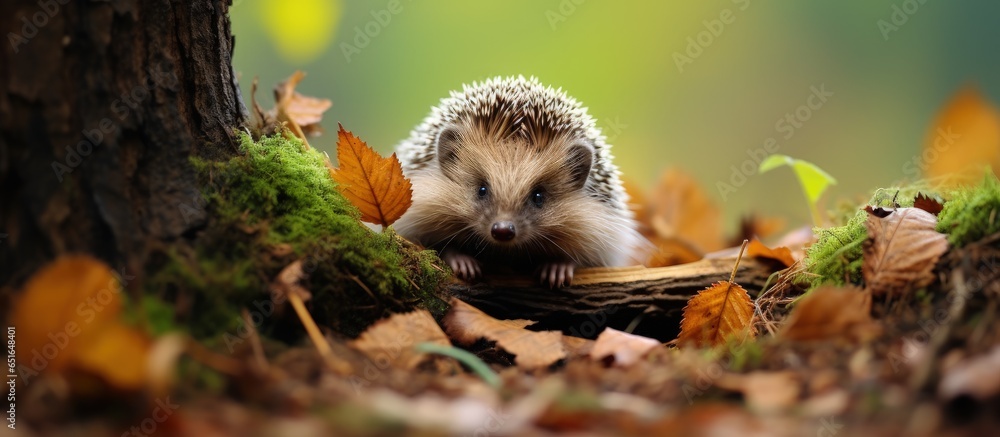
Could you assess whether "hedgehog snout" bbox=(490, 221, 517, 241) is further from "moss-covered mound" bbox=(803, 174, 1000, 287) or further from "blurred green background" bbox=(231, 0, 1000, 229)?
"blurred green background" bbox=(231, 0, 1000, 229)

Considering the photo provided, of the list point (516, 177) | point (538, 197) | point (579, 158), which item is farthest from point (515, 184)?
point (579, 158)

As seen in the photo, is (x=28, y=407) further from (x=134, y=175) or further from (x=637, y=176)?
(x=637, y=176)

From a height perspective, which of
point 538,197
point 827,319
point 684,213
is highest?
point 684,213

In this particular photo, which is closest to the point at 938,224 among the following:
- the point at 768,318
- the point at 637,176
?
the point at 768,318

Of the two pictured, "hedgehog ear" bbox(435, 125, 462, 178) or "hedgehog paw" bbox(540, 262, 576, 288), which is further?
"hedgehog ear" bbox(435, 125, 462, 178)

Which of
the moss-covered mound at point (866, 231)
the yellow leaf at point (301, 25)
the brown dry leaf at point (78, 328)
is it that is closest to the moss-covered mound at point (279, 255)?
the brown dry leaf at point (78, 328)

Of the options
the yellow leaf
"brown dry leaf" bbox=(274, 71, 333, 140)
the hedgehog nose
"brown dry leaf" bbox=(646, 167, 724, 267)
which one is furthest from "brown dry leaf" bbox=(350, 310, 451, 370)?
the yellow leaf

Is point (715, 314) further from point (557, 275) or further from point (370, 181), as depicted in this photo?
point (370, 181)
